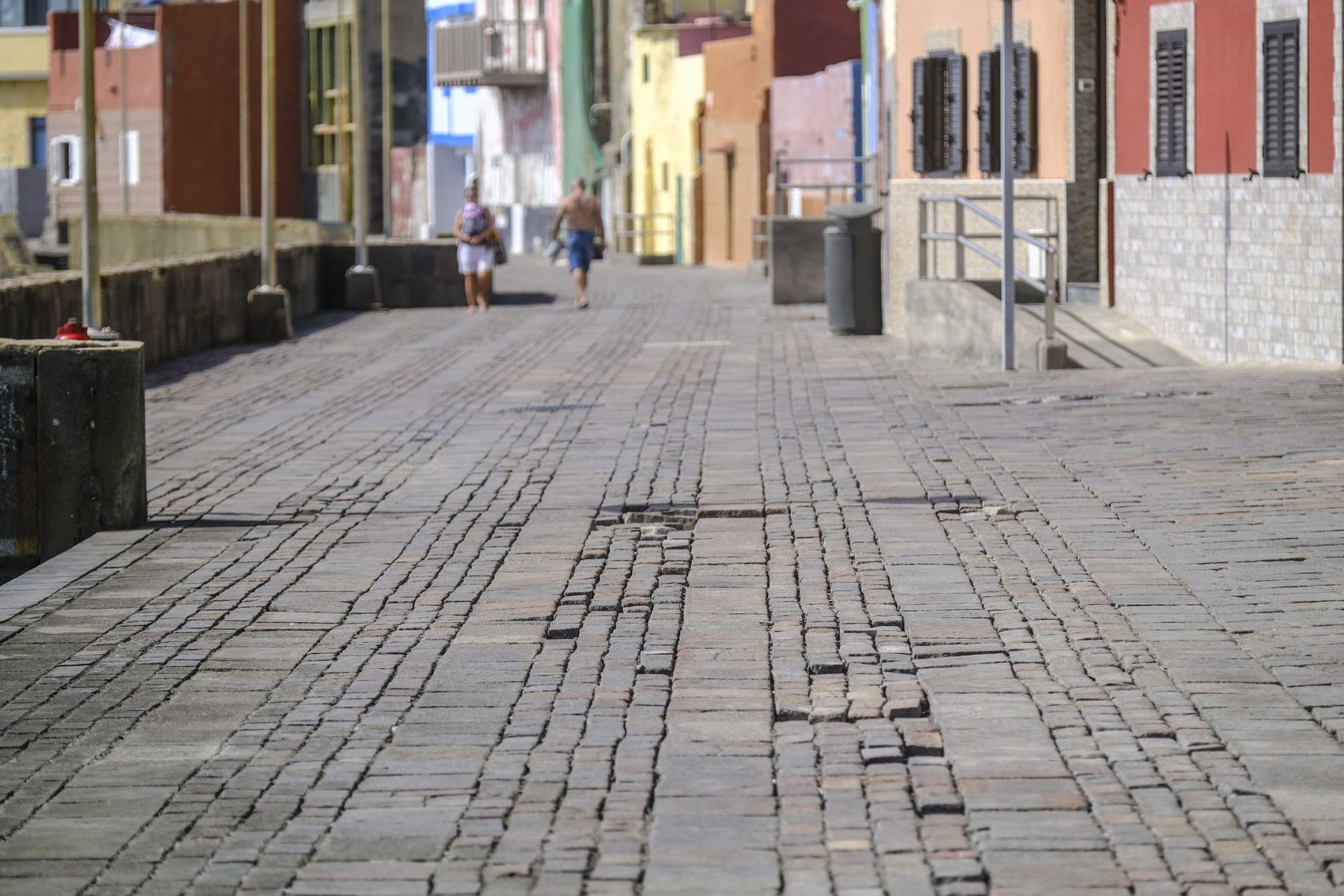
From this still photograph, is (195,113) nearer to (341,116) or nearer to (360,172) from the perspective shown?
(341,116)

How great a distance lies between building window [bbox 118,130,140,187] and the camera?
71062mm

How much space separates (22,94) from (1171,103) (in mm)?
68002

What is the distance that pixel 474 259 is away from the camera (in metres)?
30.0

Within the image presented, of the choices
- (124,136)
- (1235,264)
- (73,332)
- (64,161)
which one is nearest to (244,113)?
(124,136)

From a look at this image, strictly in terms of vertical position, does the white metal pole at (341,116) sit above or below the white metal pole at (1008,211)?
above

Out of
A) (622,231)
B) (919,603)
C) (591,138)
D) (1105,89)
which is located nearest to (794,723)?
(919,603)

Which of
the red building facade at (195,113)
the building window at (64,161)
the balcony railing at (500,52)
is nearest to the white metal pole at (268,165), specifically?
the balcony railing at (500,52)

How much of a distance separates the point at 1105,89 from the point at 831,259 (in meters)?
3.17

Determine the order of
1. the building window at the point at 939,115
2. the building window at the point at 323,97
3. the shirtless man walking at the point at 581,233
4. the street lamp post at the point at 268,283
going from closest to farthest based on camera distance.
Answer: the building window at the point at 939,115 → the street lamp post at the point at 268,283 → the shirtless man walking at the point at 581,233 → the building window at the point at 323,97

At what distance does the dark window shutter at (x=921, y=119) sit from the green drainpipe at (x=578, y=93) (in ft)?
120

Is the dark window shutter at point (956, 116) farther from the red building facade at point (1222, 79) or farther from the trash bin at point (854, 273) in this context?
the red building facade at point (1222, 79)

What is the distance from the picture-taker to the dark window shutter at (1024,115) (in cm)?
2253

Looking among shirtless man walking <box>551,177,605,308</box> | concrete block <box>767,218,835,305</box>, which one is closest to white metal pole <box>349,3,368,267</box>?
shirtless man walking <box>551,177,605,308</box>

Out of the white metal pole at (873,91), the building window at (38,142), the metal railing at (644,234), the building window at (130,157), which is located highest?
the building window at (38,142)
